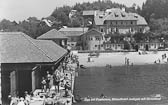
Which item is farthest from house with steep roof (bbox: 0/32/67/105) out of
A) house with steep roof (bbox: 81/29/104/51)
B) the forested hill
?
the forested hill

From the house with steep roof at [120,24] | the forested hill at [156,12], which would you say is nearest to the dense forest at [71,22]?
the forested hill at [156,12]

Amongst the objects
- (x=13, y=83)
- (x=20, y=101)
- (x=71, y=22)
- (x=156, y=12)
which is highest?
(x=156, y=12)

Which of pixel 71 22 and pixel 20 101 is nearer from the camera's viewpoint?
pixel 20 101

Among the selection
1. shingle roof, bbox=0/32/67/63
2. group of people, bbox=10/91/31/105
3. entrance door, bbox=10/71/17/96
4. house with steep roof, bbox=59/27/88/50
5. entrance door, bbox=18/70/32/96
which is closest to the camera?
group of people, bbox=10/91/31/105

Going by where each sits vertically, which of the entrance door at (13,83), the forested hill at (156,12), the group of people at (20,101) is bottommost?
the group of people at (20,101)

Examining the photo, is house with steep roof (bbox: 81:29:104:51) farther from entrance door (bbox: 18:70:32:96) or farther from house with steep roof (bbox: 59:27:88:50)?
entrance door (bbox: 18:70:32:96)

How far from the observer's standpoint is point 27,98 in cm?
2016

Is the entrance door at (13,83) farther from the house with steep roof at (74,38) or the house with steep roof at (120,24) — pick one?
the house with steep roof at (120,24)

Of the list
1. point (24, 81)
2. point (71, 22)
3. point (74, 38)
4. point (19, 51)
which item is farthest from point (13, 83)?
point (71, 22)

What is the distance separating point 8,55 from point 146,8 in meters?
101

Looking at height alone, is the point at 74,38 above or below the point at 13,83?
above

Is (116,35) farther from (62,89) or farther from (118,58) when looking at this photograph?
(62,89)

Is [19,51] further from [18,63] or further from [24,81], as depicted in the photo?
[24,81]

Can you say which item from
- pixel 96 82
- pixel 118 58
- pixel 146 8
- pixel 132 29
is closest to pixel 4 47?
pixel 96 82
